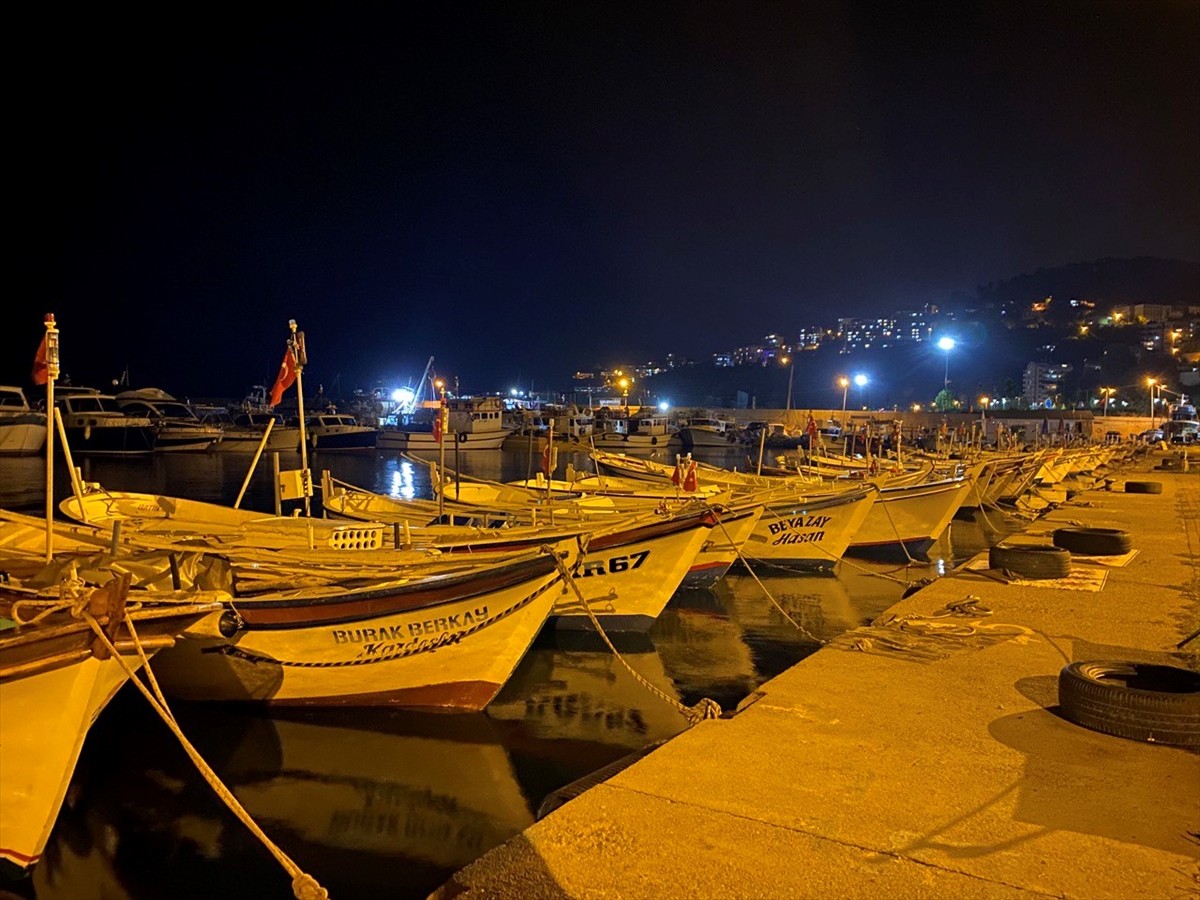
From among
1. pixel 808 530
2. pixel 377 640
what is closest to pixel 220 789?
pixel 377 640

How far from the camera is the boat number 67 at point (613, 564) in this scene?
555 inches

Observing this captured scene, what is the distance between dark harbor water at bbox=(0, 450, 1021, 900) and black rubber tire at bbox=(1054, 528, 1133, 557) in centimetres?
491

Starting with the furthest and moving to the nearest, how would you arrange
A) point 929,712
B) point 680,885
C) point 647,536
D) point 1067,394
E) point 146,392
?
point 1067,394, point 146,392, point 647,536, point 929,712, point 680,885

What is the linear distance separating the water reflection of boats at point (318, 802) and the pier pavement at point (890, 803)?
2.87 meters

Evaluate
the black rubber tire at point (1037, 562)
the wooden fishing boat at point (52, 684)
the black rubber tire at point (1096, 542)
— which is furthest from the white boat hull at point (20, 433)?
the black rubber tire at point (1037, 562)

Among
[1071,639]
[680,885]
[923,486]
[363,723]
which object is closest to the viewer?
[680,885]

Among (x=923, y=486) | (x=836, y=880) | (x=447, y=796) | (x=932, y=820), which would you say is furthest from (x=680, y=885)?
(x=923, y=486)

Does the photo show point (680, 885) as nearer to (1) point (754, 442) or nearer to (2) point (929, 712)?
(2) point (929, 712)

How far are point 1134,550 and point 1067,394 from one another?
164619 mm

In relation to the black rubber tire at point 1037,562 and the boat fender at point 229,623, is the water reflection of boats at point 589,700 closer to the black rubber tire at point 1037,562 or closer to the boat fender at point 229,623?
the boat fender at point 229,623

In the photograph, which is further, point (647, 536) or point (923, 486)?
point (923, 486)

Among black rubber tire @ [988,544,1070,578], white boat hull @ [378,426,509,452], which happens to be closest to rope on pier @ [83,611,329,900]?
black rubber tire @ [988,544,1070,578]

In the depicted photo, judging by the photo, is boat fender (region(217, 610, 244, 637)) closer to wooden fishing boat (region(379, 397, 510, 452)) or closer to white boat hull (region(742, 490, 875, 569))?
white boat hull (region(742, 490, 875, 569))

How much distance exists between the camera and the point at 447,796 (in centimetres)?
898
